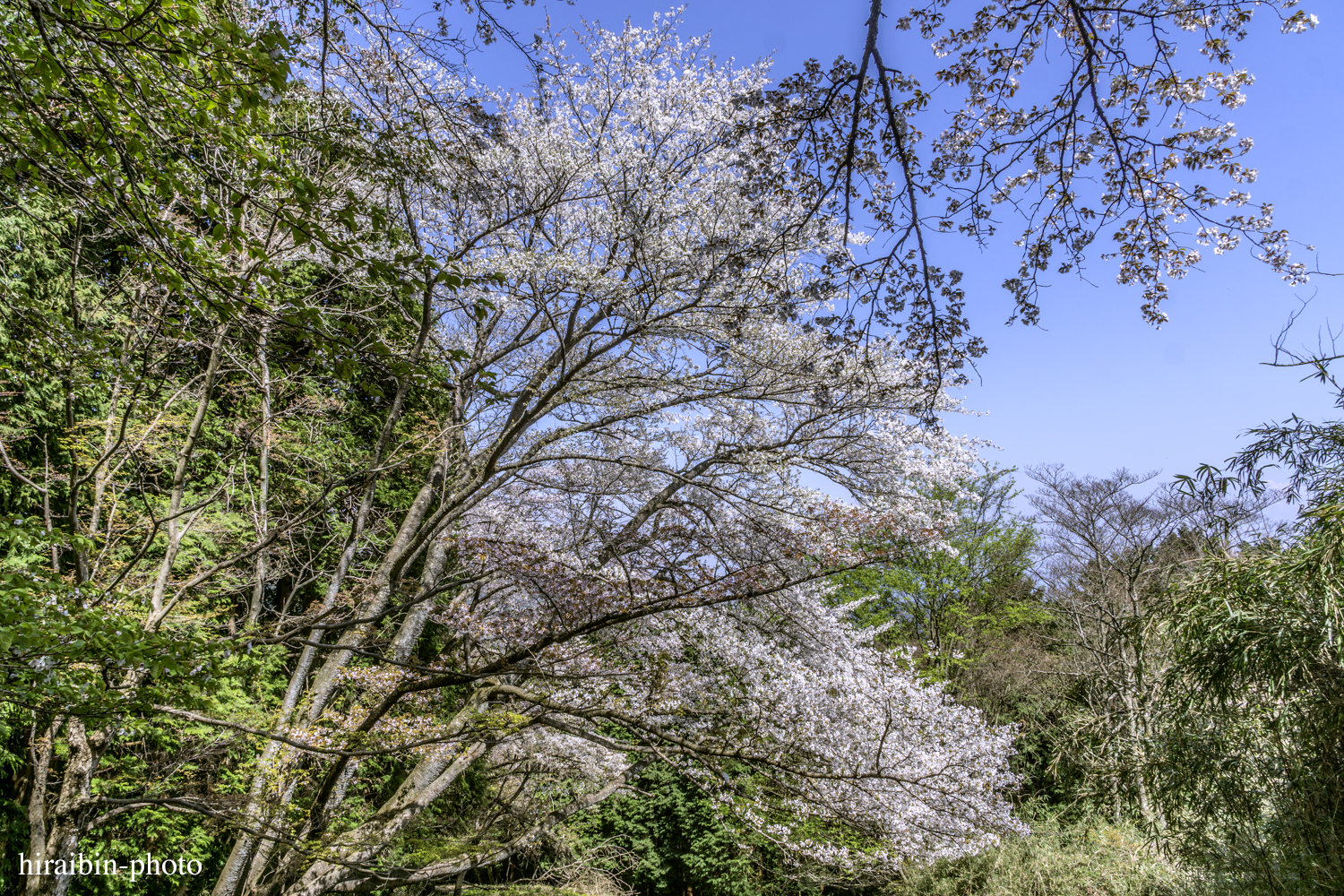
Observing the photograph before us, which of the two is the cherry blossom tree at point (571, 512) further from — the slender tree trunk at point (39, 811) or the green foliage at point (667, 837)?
the green foliage at point (667, 837)

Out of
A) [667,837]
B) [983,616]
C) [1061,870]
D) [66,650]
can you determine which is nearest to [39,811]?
[66,650]

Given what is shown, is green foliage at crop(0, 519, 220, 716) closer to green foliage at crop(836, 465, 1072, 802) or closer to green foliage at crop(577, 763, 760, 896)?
green foliage at crop(577, 763, 760, 896)

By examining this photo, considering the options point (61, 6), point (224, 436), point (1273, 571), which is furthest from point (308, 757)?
point (1273, 571)

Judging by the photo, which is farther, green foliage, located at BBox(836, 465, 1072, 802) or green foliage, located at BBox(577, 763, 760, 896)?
green foliage, located at BBox(836, 465, 1072, 802)

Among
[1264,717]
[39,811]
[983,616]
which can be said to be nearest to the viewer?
[39,811]

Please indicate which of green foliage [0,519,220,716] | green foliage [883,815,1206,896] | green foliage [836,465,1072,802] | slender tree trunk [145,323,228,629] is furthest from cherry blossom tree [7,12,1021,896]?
green foliage [836,465,1072,802]

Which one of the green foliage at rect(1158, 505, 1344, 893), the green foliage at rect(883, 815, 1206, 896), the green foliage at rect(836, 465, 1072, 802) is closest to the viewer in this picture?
the green foliage at rect(1158, 505, 1344, 893)

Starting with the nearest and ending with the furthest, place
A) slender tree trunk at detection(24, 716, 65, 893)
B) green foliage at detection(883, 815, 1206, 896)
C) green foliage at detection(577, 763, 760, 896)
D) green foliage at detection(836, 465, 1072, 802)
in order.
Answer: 1. slender tree trunk at detection(24, 716, 65, 893)
2. green foliage at detection(883, 815, 1206, 896)
3. green foliage at detection(577, 763, 760, 896)
4. green foliage at detection(836, 465, 1072, 802)

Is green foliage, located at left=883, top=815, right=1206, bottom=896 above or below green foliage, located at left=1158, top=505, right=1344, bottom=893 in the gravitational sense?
below

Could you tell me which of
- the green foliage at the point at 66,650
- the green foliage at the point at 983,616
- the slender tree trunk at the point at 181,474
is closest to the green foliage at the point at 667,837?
the green foliage at the point at 983,616

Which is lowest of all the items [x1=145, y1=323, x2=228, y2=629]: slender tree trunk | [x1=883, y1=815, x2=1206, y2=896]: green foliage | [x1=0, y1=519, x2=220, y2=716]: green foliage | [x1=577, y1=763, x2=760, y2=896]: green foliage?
[x1=577, y1=763, x2=760, y2=896]: green foliage

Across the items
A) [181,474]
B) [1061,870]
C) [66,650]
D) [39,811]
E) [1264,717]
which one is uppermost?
[181,474]

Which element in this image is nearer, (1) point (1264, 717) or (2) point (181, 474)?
(1) point (1264, 717)

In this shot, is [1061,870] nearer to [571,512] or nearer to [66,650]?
[571,512]
